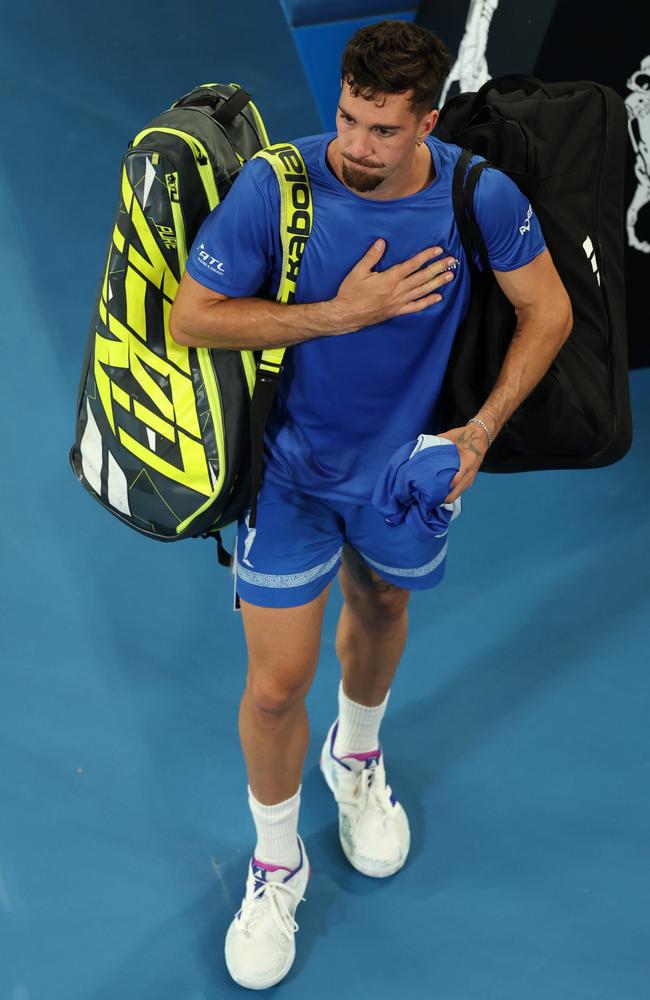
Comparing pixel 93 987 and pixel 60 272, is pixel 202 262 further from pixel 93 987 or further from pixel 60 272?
pixel 60 272

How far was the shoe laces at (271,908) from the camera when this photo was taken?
2686 mm

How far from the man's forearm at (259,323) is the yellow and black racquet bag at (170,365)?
0.19 ft

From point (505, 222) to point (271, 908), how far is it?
1594 mm

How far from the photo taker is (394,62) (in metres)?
2.02

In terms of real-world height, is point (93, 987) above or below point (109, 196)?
below

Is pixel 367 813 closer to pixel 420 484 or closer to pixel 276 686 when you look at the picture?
pixel 276 686

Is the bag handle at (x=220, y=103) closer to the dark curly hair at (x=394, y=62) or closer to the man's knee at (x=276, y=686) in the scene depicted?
the dark curly hair at (x=394, y=62)

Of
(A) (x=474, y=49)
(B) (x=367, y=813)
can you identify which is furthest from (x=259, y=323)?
(A) (x=474, y=49)

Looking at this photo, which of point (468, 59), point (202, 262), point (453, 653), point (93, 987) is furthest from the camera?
point (468, 59)

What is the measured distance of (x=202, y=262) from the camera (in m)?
2.14

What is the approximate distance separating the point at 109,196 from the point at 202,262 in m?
2.51

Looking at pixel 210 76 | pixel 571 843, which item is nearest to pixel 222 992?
pixel 571 843

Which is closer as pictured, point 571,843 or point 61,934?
point 61,934

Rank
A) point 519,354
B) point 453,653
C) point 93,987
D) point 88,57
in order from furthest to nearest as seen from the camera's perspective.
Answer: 1. point 88,57
2. point 453,653
3. point 93,987
4. point 519,354
